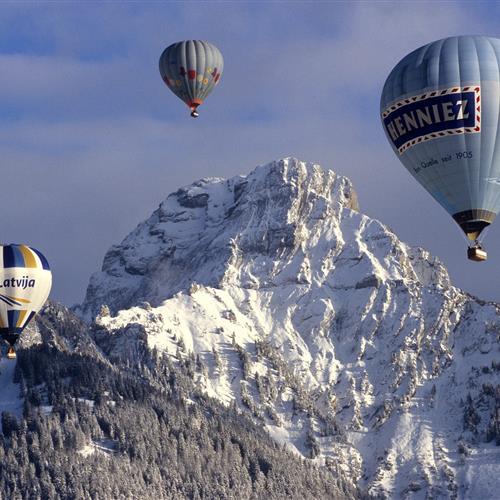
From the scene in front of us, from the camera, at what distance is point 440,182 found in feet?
637

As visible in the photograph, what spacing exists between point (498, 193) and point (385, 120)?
13237mm

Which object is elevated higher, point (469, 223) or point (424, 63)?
point (424, 63)

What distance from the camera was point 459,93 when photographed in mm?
194500

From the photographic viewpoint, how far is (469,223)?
628ft

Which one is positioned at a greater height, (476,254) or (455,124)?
(455,124)

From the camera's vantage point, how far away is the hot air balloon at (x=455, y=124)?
193 metres

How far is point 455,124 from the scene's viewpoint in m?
194

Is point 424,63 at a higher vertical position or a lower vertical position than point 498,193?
higher

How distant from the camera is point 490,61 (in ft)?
644

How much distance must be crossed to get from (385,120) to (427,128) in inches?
238

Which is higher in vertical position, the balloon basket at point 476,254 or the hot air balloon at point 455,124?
the hot air balloon at point 455,124

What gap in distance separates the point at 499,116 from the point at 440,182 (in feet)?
24.3

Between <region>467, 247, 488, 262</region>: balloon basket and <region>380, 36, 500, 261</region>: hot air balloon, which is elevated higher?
<region>380, 36, 500, 261</region>: hot air balloon

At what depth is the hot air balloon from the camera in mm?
192625
